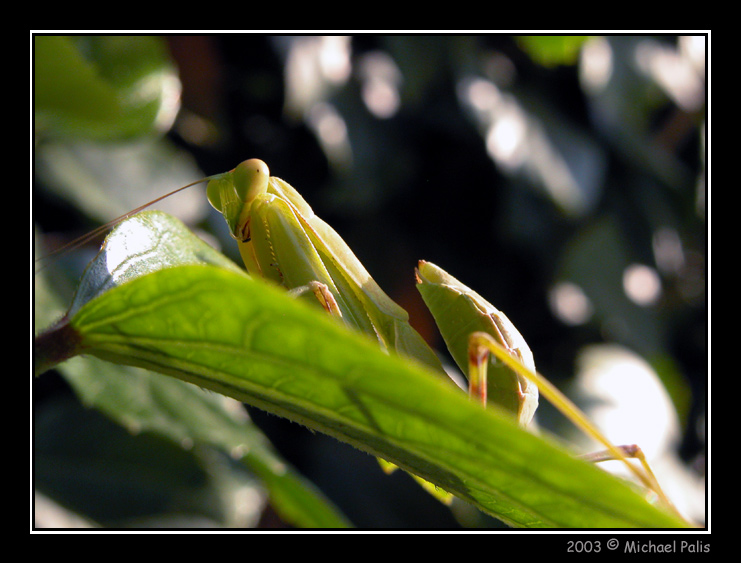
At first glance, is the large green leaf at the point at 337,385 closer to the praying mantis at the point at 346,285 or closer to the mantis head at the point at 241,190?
the praying mantis at the point at 346,285

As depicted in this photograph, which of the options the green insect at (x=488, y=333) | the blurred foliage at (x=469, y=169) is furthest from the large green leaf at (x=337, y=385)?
the blurred foliage at (x=469, y=169)

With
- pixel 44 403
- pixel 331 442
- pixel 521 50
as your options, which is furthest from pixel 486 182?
pixel 44 403

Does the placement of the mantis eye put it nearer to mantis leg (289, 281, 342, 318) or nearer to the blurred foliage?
mantis leg (289, 281, 342, 318)

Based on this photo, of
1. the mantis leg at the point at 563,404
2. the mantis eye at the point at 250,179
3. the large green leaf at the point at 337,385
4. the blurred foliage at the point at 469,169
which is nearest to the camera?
the large green leaf at the point at 337,385

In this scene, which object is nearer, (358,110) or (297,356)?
(297,356)

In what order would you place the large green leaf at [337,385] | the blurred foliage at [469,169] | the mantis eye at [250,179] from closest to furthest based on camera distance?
the large green leaf at [337,385], the mantis eye at [250,179], the blurred foliage at [469,169]

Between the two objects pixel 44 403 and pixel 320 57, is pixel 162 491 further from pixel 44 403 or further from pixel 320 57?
pixel 320 57
